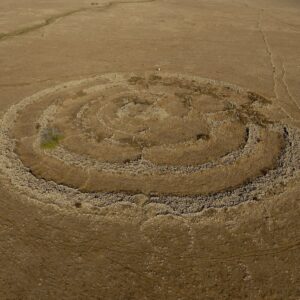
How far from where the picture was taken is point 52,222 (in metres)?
17.3

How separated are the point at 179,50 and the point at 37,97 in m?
14.3

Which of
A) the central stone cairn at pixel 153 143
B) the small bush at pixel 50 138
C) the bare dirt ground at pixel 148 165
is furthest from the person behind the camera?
the small bush at pixel 50 138

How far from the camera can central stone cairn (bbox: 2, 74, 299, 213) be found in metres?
19.7

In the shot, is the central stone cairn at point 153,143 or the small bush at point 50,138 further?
the small bush at point 50,138

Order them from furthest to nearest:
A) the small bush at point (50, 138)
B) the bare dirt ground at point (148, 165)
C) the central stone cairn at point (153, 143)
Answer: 1. the small bush at point (50, 138)
2. the central stone cairn at point (153, 143)
3. the bare dirt ground at point (148, 165)

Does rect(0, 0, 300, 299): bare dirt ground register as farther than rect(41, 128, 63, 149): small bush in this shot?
No

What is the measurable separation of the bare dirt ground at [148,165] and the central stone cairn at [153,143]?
91mm

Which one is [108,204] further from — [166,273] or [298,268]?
[298,268]

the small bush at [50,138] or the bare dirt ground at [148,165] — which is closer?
the bare dirt ground at [148,165]

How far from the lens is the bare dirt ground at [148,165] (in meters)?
15.3

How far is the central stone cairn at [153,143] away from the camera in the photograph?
64.6 feet

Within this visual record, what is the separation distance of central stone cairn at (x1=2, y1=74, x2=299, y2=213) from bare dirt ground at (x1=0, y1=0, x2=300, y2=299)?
0.09 m

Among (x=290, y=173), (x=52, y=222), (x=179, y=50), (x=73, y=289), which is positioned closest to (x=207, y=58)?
(x=179, y=50)

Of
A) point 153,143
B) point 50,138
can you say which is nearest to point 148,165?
point 153,143
